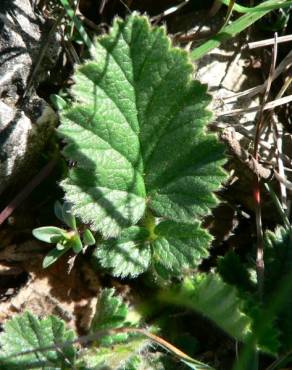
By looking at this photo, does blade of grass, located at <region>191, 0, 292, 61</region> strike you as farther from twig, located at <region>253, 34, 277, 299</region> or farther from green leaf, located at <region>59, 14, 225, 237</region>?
green leaf, located at <region>59, 14, 225, 237</region>

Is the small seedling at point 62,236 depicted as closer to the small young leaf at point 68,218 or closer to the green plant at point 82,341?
the small young leaf at point 68,218

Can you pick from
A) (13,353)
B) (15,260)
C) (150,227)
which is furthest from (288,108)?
(13,353)

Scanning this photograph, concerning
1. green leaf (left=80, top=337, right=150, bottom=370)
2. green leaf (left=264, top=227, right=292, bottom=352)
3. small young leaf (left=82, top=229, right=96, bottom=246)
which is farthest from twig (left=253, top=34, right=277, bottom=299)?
small young leaf (left=82, top=229, right=96, bottom=246)

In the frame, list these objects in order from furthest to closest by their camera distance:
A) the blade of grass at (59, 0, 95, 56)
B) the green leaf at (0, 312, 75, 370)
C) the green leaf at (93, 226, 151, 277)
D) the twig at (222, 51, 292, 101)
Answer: the twig at (222, 51, 292, 101) → the blade of grass at (59, 0, 95, 56) → the green leaf at (93, 226, 151, 277) → the green leaf at (0, 312, 75, 370)

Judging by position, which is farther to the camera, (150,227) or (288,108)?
(288,108)

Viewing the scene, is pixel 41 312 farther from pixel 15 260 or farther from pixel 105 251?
pixel 105 251

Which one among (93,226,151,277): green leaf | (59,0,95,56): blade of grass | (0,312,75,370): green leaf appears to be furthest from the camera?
(59,0,95,56): blade of grass

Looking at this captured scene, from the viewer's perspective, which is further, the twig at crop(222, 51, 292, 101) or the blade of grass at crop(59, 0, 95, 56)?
the twig at crop(222, 51, 292, 101)

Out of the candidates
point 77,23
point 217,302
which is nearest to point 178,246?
point 217,302
